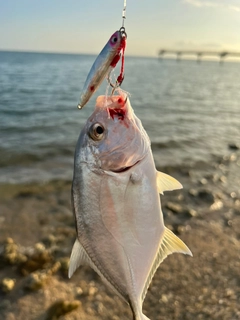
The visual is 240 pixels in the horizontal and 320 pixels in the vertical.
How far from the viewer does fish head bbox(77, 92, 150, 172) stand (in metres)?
2.42

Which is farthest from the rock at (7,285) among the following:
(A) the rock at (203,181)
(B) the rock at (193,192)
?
(A) the rock at (203,181)

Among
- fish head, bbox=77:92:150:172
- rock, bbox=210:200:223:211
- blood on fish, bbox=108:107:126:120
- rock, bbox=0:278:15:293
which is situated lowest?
rock, bbox=210:200:223:211

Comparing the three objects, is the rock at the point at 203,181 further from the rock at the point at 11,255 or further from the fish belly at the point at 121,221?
the fish belly at the point at 121,221

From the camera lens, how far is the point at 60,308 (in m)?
4.58

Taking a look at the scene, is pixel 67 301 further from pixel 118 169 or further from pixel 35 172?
pixel 35 172

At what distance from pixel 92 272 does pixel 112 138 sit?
3.59 metres

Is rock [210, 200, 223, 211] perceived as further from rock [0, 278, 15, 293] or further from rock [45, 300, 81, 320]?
rock [0, 278, 15, 293]

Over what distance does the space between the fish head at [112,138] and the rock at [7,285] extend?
11.0 ft

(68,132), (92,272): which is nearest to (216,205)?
(92,272)

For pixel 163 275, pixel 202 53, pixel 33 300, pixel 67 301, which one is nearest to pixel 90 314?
pixel 67 301

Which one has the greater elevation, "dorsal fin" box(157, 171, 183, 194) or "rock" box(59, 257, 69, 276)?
"dorsal fin" box(157, 171, 183, 194)

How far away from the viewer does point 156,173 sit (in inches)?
103

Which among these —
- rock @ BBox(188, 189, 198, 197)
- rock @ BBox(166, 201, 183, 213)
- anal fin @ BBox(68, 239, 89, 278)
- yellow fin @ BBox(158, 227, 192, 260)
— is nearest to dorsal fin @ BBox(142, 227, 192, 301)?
yellow fin @ BBox(158, 227, 192, 260)

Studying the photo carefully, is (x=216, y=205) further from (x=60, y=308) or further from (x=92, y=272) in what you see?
(x=60, y=308)
